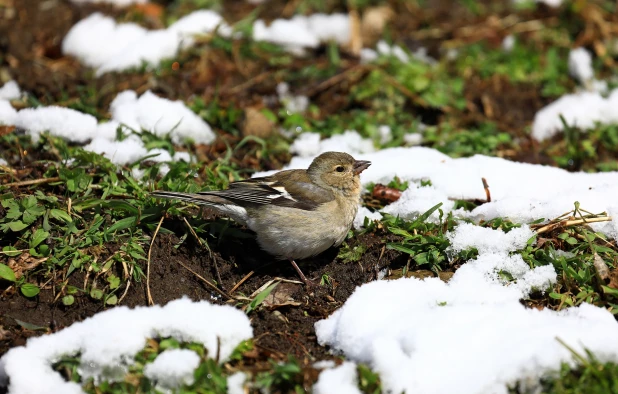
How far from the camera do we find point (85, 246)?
4637 mm

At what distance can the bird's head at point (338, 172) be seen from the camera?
5.41 metres

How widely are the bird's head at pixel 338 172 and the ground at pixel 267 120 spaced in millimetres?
386

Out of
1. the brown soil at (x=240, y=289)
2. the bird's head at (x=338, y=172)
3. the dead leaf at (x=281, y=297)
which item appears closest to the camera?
the brown soil at (x=240, y=289)

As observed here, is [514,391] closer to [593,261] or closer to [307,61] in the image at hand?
[593,261]

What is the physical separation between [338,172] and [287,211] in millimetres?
628

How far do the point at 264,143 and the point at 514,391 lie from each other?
3573mm

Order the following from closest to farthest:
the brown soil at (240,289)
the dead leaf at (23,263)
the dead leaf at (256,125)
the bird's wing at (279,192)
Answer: the brown soil at (240,289)
the dead leaf at (23,263)
the bird's wing at (279,192)
the dead leaf at (256,125)

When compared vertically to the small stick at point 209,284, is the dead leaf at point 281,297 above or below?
below

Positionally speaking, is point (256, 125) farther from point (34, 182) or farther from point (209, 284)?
point (209, 284)

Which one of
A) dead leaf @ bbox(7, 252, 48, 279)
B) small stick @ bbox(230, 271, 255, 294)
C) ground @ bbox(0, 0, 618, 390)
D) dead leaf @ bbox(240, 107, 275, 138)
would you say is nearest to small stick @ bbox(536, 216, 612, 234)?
ground @ bbox(0, 0, 618, 390)

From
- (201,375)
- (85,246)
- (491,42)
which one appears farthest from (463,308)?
(491,42)

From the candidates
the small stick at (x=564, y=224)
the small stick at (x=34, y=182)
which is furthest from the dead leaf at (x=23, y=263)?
the small stick at (x=564, y=224)

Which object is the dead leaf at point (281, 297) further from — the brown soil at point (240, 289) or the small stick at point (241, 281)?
the small stick at point (241, 281)

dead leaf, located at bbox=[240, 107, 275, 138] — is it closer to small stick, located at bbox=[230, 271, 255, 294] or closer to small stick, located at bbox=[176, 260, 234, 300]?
small stick, located at bbox=[230, 271, 255, 294]
